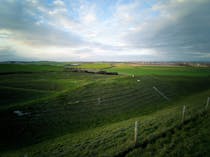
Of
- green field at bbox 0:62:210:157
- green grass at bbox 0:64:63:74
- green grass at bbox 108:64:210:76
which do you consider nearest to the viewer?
green field at bbox 0:62:210:157

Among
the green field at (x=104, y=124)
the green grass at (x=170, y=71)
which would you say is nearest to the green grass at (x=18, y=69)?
the green grass at (x=170, y=71)

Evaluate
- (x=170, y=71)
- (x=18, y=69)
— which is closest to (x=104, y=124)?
(x=170, y=71)

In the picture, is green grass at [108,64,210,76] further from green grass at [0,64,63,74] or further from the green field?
green grass at [0,64,63,74]

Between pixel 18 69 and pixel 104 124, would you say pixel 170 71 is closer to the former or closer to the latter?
pixel 104 124

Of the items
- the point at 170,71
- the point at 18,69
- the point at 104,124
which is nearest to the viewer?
the point at 104,124

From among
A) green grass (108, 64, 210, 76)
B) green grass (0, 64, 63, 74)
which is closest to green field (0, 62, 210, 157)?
green grass (108, 64, 210, 76)

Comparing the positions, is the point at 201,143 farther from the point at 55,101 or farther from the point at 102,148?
the point at 55,101

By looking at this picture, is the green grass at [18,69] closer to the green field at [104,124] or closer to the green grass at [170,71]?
the green grass at [170,71]

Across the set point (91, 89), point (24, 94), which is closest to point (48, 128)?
point (91, 89)

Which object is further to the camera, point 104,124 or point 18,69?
point 18,69

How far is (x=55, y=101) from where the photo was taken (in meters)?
26.0

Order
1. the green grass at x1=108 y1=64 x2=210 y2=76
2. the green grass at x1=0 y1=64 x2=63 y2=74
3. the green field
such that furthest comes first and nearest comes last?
1. the green grass at x1=0 y1=64 x2=63 y2=74
2. the green grass at x1=108 y1=64 x2=210 y2=76
3. the green field

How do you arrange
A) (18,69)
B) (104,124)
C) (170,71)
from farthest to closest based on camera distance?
1. (18,69)
2. (170,71)
3. (104,124)

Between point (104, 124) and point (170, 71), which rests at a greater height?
point (170, 71)
